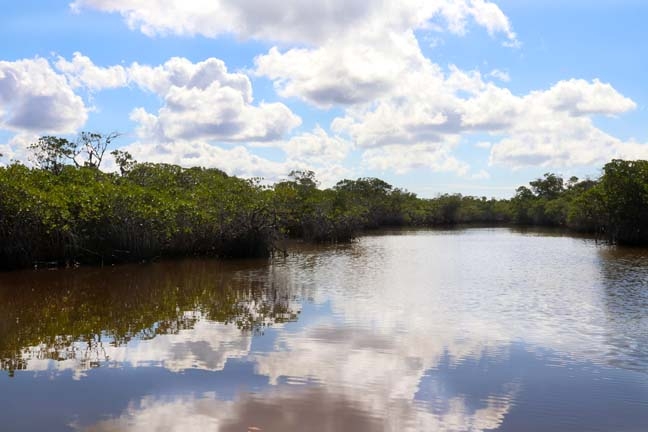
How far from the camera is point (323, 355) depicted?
28.0 ft

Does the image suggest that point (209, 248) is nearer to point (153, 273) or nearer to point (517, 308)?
point (153, 273)

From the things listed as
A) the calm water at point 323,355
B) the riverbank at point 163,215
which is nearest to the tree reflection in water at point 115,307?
the calm water at point 323,355

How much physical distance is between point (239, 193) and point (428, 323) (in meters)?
15.7

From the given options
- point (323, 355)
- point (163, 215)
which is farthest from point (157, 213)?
point (323, 355)

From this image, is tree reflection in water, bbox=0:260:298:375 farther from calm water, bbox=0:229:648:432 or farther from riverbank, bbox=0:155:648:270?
riverbank, bbox=0:155:648:270

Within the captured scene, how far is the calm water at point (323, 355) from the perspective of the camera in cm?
613

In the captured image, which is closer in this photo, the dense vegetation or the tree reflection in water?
the tree reflection in water

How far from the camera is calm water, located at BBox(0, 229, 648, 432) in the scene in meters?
6.13

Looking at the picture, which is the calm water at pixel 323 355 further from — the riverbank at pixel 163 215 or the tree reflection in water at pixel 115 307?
the riverbank at pixel 163 215

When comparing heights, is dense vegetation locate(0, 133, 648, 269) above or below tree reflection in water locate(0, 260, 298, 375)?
above

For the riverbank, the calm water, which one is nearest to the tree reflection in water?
the calm water

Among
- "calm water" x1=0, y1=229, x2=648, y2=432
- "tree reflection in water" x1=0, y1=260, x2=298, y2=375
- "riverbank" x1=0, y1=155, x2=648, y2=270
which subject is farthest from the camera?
"riverbank" x1=0, y1=155, x2=648, y2=270

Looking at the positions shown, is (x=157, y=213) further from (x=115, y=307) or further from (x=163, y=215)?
(x=115, y=307)

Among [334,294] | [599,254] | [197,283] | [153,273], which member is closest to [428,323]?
[334,294]
